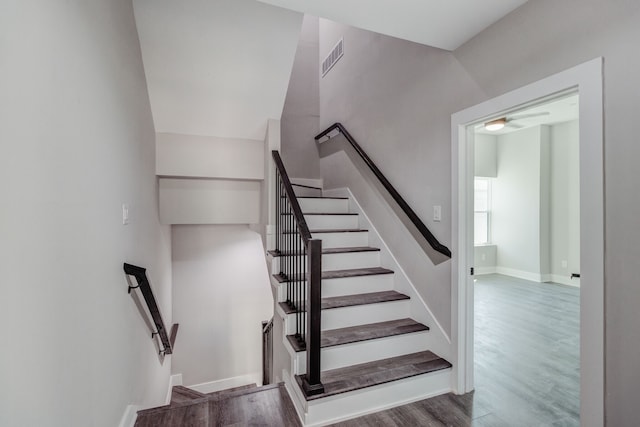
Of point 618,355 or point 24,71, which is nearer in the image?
point 24,71

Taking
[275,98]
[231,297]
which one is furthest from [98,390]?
[231,297]

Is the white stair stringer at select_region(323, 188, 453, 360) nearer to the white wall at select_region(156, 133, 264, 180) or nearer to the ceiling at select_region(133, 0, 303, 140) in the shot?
the white wall at select_region(156, 133, 264, 180)

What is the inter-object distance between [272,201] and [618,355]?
2.70 meters

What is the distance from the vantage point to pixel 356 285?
275cm

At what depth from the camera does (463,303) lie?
7.13ft

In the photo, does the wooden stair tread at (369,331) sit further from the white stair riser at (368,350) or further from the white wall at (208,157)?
the white wall at (208,157)

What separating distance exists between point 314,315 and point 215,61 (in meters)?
2.22

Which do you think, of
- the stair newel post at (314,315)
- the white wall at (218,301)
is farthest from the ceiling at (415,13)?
the white wall at (218,301)

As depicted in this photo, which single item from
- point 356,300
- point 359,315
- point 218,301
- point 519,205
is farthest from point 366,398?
point 519,205

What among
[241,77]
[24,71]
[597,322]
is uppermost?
[241,77]

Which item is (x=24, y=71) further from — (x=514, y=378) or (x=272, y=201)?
(x=514, y=378)

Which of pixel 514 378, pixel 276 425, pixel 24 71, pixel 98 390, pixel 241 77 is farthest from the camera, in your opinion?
pixel 241 77

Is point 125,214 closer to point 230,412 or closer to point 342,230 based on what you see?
point 230,412

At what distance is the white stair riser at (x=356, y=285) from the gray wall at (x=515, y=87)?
1.52 feet
